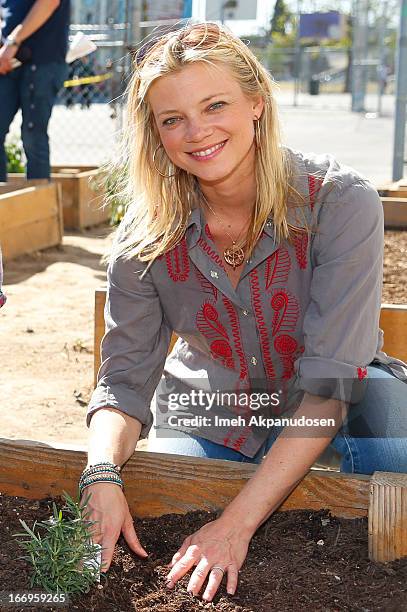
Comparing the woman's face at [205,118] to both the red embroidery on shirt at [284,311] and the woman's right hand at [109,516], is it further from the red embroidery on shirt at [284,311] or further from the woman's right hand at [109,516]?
the woman's right hand at [109,516]

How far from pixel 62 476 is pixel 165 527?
11.2 inches

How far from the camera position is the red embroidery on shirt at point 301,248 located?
2.30 metres

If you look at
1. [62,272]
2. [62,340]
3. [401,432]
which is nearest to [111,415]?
[401,432]

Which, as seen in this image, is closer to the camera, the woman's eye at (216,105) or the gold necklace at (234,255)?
the woman's eye at (216,105)

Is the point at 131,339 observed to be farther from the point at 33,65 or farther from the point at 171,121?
the point at 33,65

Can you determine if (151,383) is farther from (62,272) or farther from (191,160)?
(62,272)

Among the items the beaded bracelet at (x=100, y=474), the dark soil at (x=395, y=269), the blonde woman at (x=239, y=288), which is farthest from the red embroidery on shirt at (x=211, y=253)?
the dark soil at (x=395, y=269)

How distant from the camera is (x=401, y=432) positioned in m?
2.38

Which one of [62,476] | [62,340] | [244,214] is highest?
[244,214]

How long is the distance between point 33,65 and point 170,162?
12.6 ft

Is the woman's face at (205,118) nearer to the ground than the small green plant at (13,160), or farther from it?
farther from it

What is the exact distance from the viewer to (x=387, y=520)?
1994 millimetres

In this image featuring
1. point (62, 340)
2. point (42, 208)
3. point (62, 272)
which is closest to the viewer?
point (62, 340)

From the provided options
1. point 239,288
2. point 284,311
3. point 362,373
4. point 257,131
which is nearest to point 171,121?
point 257,131
